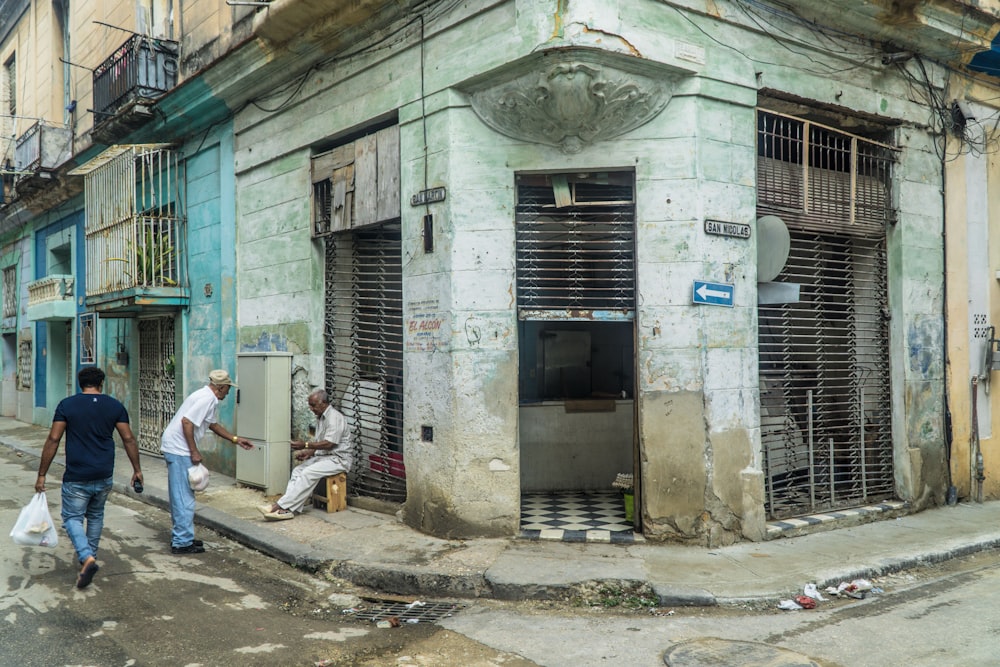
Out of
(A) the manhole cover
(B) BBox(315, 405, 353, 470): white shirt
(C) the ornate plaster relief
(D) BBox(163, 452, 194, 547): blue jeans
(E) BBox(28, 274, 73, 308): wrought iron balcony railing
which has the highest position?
(C) the ornate plaster relief

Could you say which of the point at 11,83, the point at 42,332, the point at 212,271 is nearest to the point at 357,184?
the point at 212,271

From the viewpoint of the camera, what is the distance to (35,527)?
5758 millimetres

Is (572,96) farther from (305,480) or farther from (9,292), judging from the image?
(9,292)

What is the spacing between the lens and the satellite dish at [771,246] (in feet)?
22.5

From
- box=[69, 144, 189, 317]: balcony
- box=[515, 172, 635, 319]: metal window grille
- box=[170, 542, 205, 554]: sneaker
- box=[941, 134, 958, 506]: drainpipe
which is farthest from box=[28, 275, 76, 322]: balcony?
box=[941, 134, 958, 506]: drainpipe

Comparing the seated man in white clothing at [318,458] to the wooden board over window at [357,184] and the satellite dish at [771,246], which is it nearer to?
the wooden board over window at [357,184]

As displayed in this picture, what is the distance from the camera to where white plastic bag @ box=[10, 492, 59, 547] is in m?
5.75

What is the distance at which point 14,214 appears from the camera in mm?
18125

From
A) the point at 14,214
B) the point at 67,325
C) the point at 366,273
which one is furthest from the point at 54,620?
the point at 14,214

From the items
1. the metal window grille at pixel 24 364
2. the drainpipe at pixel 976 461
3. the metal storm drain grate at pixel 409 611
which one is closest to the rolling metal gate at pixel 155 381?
the metal window grille at pixel 24 364

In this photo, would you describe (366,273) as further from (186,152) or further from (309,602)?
(186,152)

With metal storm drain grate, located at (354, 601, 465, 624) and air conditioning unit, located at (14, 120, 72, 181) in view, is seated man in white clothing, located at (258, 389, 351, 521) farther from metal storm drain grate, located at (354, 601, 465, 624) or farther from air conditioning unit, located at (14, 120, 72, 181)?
air conditioning unit, located at (14, 120, 72, 181)

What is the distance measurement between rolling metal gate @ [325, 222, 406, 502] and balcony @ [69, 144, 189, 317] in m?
3.82

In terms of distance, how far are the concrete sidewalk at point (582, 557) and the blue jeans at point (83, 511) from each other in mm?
953
